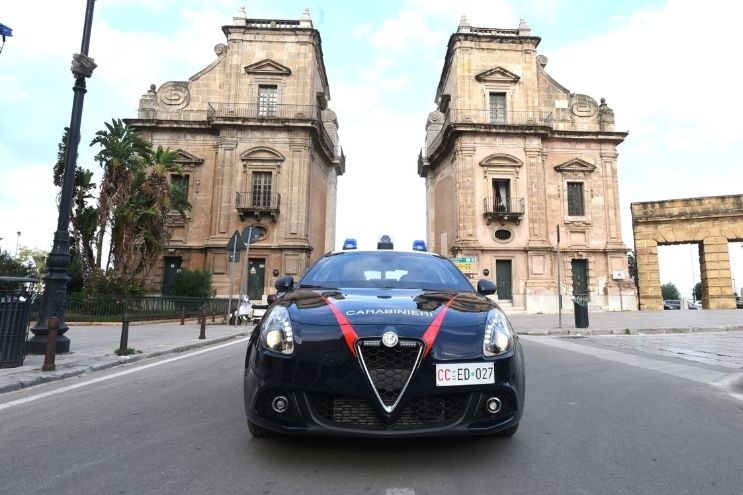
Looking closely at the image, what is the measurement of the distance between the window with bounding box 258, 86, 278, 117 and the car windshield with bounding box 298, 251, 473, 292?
28.9 meters

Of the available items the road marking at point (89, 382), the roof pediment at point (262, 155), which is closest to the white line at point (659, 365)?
the road marking at point (89, 382)

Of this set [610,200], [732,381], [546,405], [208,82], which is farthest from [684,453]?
[208,82]

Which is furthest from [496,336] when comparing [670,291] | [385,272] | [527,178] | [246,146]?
[670,291]

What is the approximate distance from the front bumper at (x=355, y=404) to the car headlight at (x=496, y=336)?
0.20 metres

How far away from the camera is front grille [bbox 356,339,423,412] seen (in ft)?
8.26

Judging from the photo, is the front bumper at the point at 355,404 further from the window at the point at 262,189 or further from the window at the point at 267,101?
the window at the point at 267,101

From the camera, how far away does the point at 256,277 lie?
2908 centimetres

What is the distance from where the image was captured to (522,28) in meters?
Answer: 33.9

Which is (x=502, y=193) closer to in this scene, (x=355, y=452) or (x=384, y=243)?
(x=384, y=243)

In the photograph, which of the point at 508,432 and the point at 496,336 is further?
the point at 508,432

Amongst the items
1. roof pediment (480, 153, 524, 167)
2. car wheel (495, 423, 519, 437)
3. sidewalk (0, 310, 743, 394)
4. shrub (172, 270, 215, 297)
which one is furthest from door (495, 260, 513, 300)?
car wheel (495, 423, 519, 437)

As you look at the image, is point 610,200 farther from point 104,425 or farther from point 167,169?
point 104,425

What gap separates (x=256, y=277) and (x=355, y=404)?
27561 mm

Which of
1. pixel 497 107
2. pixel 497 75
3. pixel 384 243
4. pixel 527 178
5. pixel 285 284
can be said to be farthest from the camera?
pixel 497 107
